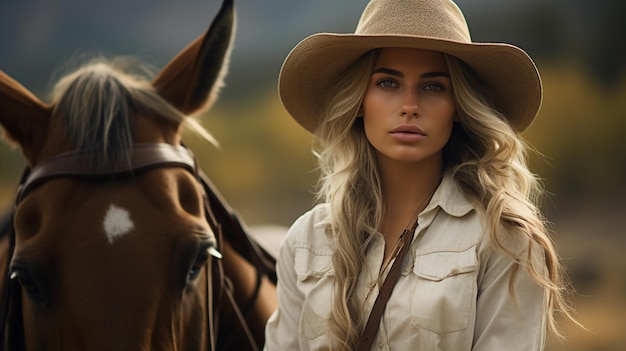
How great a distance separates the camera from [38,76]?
9945 millimetres

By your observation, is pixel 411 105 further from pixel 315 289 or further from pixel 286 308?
pixel 286 308

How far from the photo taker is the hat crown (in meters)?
1.83

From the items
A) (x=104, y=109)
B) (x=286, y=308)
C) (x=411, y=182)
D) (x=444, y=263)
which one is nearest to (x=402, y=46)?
(x=411, y=182)

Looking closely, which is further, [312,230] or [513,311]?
[312,230]

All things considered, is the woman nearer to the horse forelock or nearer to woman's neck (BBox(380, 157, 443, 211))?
woman's neck (BBox(380, 157, 443, 211))

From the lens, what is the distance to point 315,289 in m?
1.90

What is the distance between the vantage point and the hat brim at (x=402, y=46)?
5.91ft

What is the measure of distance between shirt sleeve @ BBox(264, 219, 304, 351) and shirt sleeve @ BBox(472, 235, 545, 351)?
52cm

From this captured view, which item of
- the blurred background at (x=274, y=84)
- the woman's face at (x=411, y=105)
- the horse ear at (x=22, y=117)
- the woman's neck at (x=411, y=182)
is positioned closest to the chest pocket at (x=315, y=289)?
the woman's neck at (x=411, y=182)

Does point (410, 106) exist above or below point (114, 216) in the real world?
above

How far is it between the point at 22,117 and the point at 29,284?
0.54 m

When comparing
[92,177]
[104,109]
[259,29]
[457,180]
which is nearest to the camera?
[457,180]

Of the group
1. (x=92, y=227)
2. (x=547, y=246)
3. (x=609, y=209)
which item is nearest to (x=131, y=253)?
(x=92, y=227)

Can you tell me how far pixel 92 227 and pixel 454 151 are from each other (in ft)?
3.24
